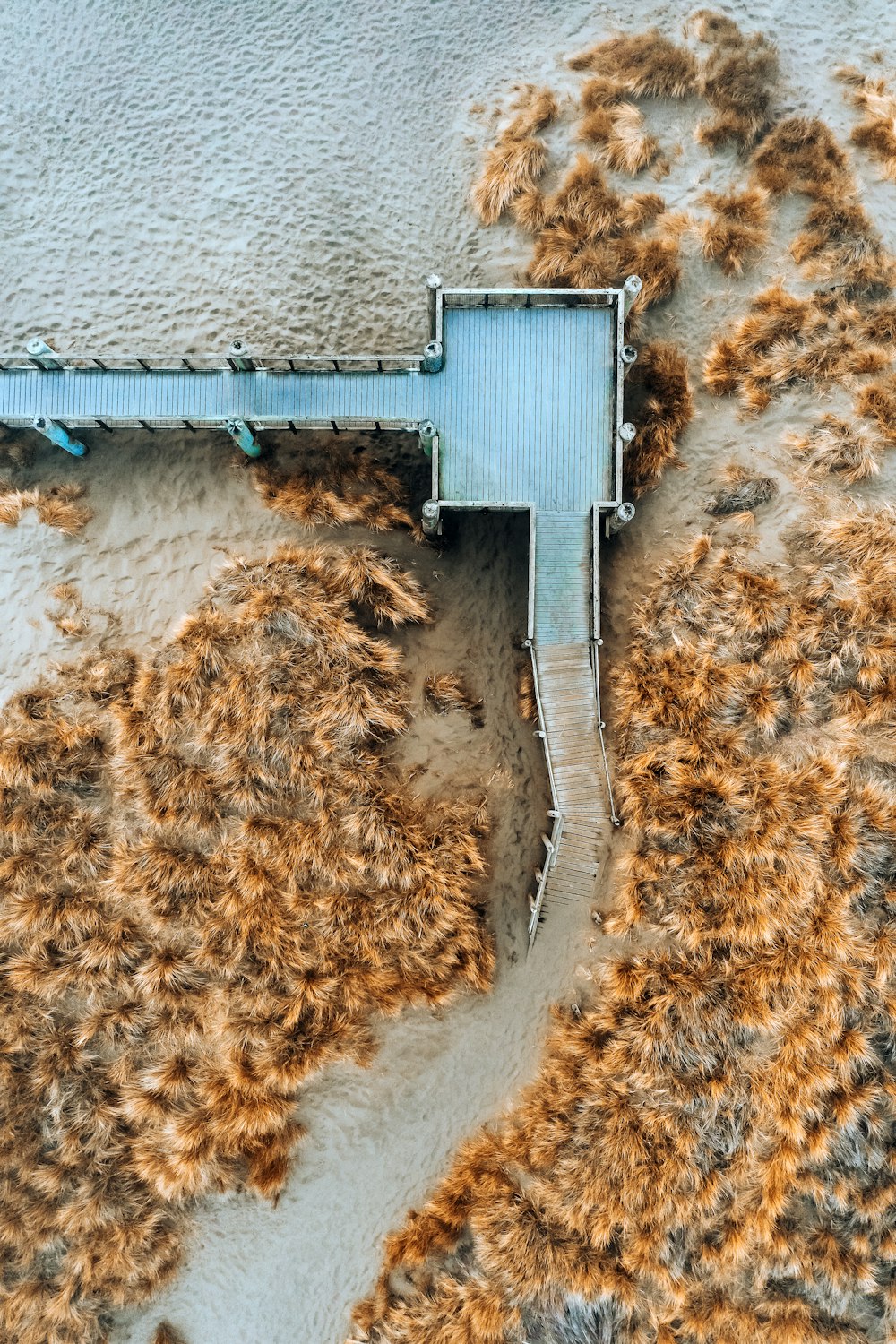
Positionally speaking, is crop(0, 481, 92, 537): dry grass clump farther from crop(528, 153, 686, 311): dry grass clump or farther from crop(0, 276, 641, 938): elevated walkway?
crop(528, 153, 686, 311): dry grass clump

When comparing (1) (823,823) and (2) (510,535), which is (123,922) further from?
(1) (823,823)

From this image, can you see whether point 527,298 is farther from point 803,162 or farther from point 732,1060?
point 732,1060

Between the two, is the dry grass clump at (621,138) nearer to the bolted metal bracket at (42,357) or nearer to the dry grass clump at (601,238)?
the dry grass clump at (601,238)

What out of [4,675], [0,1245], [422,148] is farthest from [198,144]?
[0,1245]

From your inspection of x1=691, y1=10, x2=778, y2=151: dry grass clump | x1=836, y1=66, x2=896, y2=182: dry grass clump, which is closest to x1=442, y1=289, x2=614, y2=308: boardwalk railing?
x1=691, y1=10, x2=778, y2=151: dry grass clump

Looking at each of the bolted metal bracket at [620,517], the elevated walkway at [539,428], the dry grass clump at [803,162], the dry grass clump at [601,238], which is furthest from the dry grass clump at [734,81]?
the bolted metal bracket at [620,517]

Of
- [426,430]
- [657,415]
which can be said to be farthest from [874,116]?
[426,430]
